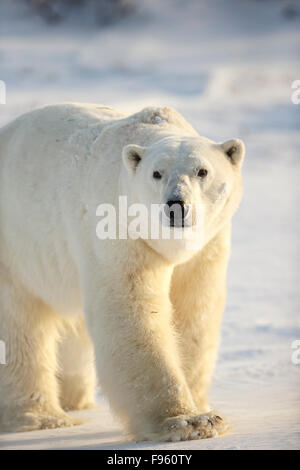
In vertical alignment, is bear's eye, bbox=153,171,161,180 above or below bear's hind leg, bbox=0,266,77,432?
above

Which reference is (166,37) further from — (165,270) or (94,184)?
(165,270)

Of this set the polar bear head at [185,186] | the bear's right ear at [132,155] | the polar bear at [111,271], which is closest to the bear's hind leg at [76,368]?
the polar bear at [111,271]

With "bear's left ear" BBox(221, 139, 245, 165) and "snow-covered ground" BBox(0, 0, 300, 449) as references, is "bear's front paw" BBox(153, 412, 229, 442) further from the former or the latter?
"bear's left ear" BBox(221, 139, 245, 165)

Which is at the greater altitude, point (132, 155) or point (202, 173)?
point (132, 155)

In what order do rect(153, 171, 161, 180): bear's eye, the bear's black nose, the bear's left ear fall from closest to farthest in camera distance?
1. the bear's black nose
2. rect(153, 171, 161, 180): bear's eye
3. the bear's left ear

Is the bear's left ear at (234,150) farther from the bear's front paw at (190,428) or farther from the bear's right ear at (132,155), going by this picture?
the bear's front paw at (190,428)

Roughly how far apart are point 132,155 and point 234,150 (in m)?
0.59

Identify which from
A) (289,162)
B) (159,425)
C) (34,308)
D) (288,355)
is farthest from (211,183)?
(289,162)

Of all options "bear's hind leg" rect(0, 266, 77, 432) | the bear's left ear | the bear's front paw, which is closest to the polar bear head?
the bear's left ear

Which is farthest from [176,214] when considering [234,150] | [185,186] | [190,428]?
[190,428]

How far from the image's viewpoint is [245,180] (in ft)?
57.7

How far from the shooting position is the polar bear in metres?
3.98

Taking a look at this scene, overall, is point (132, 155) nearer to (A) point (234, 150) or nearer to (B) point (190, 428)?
(A) point (234, 150)

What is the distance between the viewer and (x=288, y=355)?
6359mm
